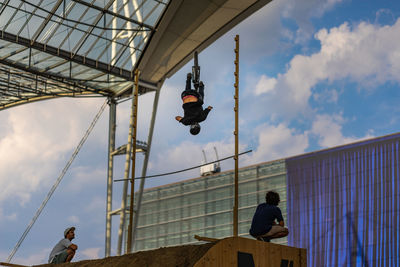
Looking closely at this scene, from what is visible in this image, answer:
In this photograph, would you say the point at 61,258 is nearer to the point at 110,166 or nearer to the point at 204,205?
the point at 110,166

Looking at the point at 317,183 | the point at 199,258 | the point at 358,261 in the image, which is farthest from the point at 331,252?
the point at 199,258

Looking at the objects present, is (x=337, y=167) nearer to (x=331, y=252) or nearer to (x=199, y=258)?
(x=331, y=252)

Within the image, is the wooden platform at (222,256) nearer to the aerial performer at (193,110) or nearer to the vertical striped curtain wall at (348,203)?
the aerial performer at (193,110)

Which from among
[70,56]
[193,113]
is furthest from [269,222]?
[70,56]

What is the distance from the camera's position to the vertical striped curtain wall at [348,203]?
6475 centimetres

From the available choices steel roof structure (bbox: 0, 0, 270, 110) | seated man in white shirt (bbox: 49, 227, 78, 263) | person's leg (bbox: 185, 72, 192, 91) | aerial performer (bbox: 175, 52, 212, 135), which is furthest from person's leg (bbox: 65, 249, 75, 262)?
steel roof structure (bbox: 0, 0, 270, 110)

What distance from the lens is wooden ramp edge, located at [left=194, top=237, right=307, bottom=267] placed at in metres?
9.77

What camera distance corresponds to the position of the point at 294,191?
244ft

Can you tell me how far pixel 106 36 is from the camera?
1152 inches

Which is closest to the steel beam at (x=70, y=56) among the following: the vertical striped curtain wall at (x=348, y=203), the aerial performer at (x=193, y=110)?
the aerial performer at (x=193, y=110)

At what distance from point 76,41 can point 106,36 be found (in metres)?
1.47

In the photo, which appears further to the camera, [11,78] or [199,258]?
[11,78]

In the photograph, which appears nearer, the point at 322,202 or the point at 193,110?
the point at 193,110

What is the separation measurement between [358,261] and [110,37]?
45.6 metres
